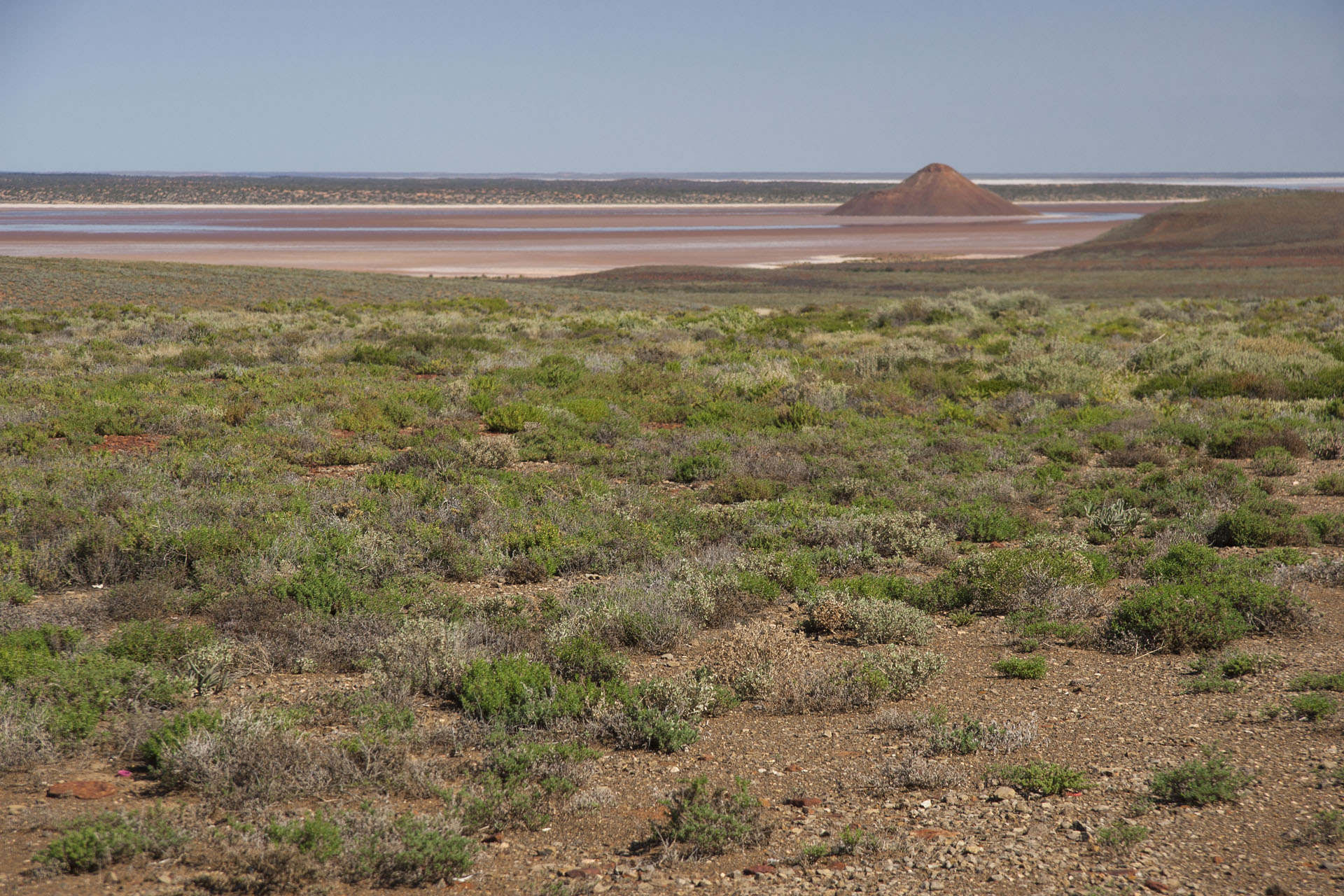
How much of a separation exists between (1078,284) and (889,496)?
43.6 meters

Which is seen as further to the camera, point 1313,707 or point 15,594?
point 15,594

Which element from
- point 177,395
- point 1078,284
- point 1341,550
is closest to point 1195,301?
point 1078,284

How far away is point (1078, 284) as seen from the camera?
47656mm

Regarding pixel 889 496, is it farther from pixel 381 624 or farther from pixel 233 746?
pixel 233 746

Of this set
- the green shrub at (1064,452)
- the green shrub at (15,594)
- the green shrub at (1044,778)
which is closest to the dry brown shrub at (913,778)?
the green shrub at (1044,778)

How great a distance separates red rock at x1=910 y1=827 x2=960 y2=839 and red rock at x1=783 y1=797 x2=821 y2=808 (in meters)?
0.45

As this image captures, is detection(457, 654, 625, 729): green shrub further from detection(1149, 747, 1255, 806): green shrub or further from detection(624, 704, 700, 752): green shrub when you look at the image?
detection(1149, 747, 1255, 806): green shrub

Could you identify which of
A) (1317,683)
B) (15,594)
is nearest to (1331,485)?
(1317,683)

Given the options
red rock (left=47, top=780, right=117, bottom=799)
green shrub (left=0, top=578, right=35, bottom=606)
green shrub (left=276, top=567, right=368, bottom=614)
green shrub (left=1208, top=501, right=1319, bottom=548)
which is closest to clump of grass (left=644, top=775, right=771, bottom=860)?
red rock (left=47, top=780, right=117, bottom=799)

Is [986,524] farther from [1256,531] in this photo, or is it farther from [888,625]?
[888,625]

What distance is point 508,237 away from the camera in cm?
9475

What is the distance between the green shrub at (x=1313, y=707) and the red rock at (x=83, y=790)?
5.67 m

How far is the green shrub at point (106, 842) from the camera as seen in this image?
348cm

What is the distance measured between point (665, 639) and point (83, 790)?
3.19 m
